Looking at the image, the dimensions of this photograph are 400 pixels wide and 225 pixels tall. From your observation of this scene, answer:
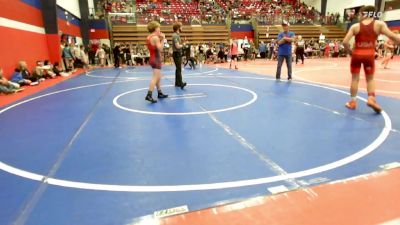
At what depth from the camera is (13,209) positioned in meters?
2.37

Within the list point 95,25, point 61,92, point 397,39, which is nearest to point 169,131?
point 397,39

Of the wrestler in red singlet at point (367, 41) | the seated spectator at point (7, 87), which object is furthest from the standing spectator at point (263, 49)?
the wrestler in red singlet at point (367, 41)

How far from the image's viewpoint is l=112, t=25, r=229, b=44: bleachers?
24656mm

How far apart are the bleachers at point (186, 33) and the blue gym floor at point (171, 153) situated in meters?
19.6

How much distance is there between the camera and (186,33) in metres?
25.8

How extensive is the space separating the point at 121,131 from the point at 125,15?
23.2m

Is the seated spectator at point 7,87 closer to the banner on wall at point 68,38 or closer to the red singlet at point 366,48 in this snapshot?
the banner on wall at point 68,38

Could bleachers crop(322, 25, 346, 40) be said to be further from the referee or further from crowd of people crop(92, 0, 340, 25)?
the referee

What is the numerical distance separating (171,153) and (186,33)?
77.6 ft

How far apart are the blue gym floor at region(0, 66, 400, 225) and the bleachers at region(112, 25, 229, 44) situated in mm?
19588

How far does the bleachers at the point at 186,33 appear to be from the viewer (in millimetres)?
24656

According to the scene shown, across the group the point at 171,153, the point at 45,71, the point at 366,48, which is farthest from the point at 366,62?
Result: the point at 45,71

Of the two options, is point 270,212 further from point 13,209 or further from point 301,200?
point 13,209

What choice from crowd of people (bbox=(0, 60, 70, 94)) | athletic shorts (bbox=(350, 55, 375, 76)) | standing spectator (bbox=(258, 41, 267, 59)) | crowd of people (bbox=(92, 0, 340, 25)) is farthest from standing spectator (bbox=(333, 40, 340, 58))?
athletic shorts (bbox=(350, 55, 375, 76))
